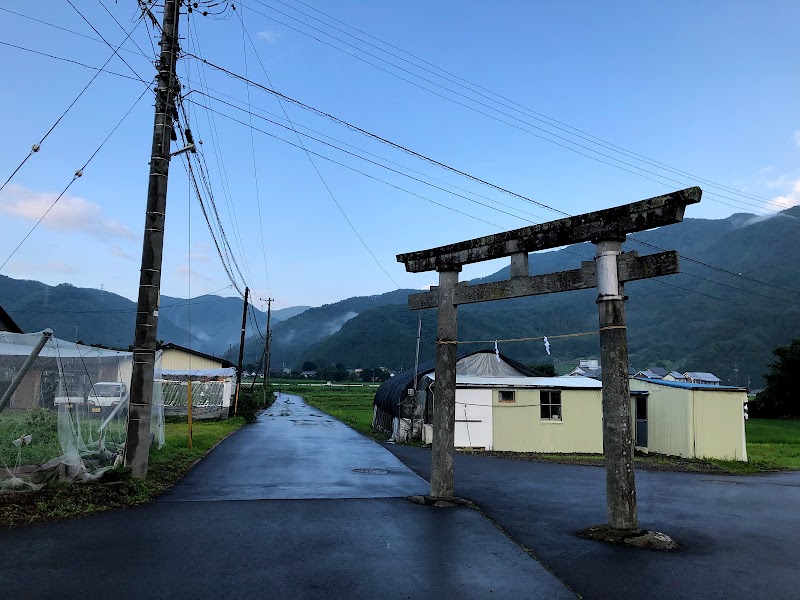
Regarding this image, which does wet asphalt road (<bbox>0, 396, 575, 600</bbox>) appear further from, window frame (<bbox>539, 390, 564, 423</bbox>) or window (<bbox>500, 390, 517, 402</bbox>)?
window frame (<bbox>539, 390, 564, 423</bbox>)

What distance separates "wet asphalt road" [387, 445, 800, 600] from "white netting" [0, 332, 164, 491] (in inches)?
293

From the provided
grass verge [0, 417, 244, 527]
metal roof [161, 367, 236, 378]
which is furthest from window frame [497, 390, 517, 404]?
metal roof [161, 367, 236, 378]

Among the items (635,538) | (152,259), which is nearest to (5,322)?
(152,259)

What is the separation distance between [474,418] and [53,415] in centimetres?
1610

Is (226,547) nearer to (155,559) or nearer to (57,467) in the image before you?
(155,559)

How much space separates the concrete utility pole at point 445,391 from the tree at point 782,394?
58.2 m

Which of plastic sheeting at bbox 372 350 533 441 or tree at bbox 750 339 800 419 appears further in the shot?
tree at bbox 750 339 800 419

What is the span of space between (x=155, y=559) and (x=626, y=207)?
25.3 ft

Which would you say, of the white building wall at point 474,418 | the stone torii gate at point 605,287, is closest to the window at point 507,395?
the white building wall at point 474,418

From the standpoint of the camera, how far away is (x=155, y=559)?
20.4 ft

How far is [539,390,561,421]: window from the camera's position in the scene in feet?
76.3

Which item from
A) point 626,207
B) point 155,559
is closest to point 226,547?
point 155,559

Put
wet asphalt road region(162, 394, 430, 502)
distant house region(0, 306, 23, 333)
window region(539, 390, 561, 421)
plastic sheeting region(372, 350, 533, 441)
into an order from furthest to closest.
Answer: distant house region(0, 306, 23, 333) → plastic sheeting region(372, 350, 533, 441) → window region(539, 390, 561, 421) → wet asphalt road region(162, 394, 430, 502)

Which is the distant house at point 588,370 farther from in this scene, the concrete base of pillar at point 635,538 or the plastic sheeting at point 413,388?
the concrete base of pillar at point 635,538
